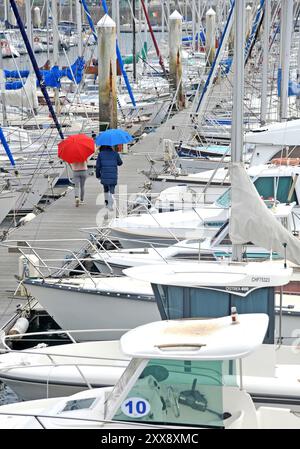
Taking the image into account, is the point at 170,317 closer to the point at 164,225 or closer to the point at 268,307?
the point at 268,307

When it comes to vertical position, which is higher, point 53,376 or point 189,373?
point 189,373

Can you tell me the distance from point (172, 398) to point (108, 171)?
34.8ft

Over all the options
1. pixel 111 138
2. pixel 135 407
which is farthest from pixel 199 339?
pixel 111 138

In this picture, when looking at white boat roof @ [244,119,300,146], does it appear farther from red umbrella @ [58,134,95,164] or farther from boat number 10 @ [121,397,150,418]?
boat number 10 @ [121,397,150,418]

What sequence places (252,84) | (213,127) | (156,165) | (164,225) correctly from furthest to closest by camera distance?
(252,84) < (213,127) < (156,165) < (164,225)

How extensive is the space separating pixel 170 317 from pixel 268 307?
1.04m

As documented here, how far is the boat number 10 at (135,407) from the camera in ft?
26.8

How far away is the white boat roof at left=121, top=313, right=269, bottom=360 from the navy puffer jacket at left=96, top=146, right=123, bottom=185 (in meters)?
9.82

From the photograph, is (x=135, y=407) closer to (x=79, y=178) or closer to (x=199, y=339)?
(x=199, y=339)

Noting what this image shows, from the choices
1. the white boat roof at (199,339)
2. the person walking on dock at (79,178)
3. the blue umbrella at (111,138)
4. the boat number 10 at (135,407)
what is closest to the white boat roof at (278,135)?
the blue umbrella at (111,138)

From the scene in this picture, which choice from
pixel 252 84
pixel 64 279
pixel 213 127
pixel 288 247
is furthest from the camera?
pixel 252 84

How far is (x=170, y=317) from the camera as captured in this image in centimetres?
1085

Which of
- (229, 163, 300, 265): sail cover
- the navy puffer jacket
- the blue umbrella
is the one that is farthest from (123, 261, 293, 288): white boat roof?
the blue umbrella

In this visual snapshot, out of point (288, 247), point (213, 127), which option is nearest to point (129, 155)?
point (213, 127)
